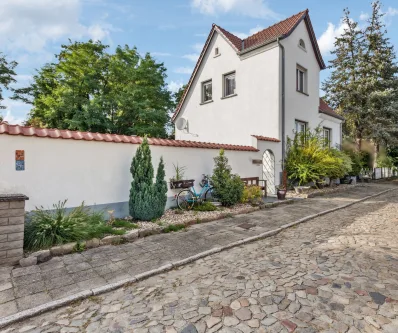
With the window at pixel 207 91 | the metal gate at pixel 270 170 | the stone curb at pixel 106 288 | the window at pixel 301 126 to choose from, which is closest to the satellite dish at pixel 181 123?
the window at pixel 207 91

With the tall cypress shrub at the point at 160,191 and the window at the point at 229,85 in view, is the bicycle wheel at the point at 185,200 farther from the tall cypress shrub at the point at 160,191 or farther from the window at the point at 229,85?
the window at the point at 229,85

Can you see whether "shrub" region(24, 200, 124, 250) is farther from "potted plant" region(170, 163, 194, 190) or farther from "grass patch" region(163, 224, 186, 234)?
"potted plant" region(170, 163, 194, 190)

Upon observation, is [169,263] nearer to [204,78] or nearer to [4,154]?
[4,154]

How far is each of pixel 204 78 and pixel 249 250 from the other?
39.1 ft

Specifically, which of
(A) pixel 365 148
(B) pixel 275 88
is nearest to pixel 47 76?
(B) pixel 275 88

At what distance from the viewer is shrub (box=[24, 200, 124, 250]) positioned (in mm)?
3980

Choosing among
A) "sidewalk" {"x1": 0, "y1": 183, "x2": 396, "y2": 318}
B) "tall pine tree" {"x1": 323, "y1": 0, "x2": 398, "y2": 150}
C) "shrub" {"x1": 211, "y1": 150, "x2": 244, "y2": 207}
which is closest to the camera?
"sidewalk" {"x1": 0, "y1": 183, "x2": 396, "y2": 318}

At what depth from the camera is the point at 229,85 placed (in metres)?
13.0

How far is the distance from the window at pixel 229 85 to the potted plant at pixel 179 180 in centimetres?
724

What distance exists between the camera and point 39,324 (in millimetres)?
2295

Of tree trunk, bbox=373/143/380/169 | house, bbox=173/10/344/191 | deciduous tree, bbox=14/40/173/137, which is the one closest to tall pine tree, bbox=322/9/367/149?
tree trunk, bbox=373/143/380/169

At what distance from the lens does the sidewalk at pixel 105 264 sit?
9.04 ft

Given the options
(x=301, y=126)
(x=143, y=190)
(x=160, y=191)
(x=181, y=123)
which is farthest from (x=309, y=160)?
(x=143, y=190)

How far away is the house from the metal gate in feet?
0.25
